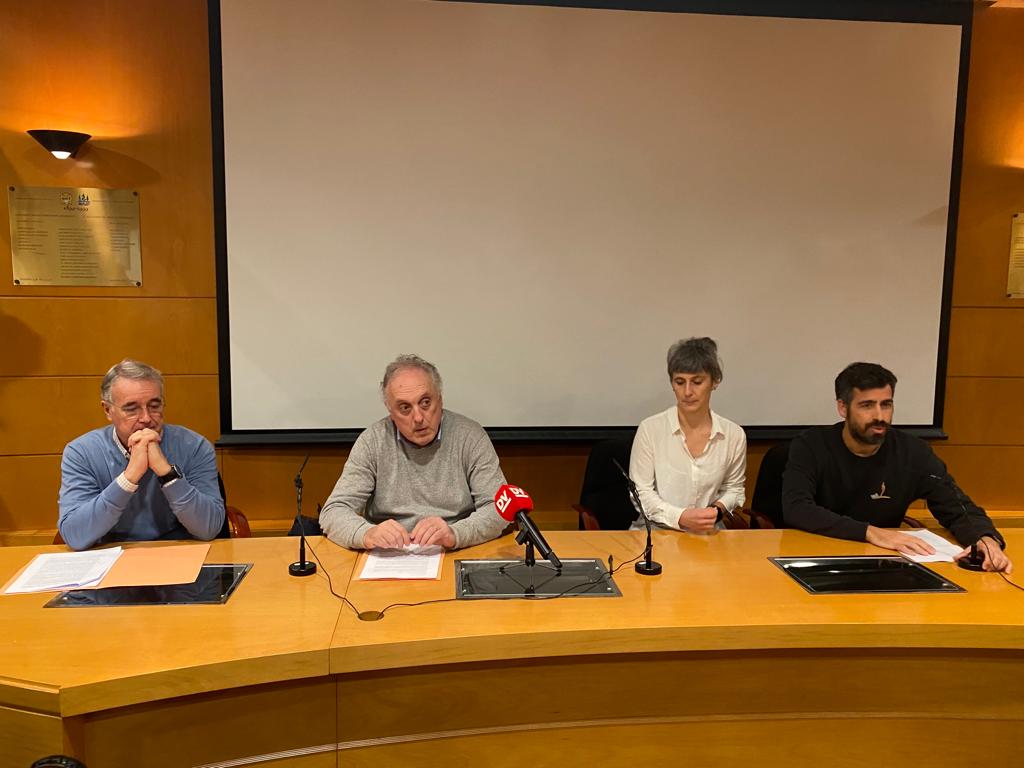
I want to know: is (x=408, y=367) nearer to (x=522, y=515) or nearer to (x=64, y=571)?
(x=522, y=515)

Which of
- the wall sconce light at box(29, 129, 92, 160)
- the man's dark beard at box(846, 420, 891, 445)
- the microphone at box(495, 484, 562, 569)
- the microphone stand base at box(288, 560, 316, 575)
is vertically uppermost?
the wall sconce light at box(29, 129, 92, 160)

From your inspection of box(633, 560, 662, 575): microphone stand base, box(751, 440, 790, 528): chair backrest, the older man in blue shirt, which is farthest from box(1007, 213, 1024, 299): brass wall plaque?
the older man in blue shirt

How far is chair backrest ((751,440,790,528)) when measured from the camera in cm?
313

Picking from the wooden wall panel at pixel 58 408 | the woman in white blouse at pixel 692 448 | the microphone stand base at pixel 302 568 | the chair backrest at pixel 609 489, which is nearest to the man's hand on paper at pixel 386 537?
the microphone stand base at pixel 302 568

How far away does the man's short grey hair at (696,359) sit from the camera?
9.22ft

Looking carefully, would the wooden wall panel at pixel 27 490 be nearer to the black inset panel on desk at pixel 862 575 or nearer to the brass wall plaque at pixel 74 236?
the brass wall plaque at pixel 74 236

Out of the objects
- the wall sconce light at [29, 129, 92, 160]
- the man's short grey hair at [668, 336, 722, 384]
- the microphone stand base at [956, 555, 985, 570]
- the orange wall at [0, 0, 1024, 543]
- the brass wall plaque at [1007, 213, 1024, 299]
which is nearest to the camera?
the microphone stand base at [956, 555, 985, 570]

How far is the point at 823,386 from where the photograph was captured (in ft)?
12.7

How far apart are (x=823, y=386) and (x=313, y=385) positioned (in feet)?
8.56

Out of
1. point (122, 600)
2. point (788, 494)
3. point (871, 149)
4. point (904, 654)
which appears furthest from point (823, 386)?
point (122, 600)

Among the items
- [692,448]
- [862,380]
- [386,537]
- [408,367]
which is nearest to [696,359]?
[692,448]

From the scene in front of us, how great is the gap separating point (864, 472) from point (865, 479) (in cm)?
2

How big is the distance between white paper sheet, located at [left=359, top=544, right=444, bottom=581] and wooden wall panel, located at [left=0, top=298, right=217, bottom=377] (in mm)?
1850

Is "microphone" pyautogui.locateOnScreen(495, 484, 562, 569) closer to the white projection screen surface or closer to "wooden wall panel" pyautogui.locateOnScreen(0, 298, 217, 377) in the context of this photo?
the white projection screen surface
